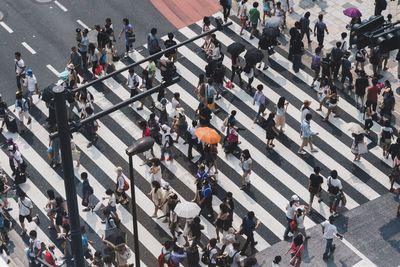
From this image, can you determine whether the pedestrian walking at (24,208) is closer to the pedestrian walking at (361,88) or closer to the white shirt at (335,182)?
the white shirt at (335,182)

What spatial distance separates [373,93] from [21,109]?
500 inches

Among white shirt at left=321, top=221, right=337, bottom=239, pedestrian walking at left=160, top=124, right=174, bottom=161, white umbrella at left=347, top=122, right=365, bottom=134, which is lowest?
white shirt at left=321, top=221, right=337, bottom=239

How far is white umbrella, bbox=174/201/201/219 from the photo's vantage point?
2695cm

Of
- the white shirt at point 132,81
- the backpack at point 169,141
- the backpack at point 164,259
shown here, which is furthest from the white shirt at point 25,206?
the white shirt at point 132,81

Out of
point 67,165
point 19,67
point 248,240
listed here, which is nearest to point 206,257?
point 248,240

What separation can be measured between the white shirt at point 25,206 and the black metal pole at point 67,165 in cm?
894

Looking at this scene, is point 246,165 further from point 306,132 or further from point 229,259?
point 229,259

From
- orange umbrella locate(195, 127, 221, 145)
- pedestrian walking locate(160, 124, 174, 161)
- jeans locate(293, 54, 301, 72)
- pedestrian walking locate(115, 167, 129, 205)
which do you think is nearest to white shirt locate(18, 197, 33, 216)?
pedestrian walking locate(115, 167, 129, 205)

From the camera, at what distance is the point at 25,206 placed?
28016mm

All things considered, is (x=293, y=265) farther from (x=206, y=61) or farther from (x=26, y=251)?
(x=206, y=61)

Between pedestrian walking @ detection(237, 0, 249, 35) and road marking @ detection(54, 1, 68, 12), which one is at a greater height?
pedestrian walking @ detection(237, 0, 249, 35)

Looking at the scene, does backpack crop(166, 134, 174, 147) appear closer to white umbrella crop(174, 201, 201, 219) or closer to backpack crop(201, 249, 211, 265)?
white umbrella crop(174, 201, 201, 219)

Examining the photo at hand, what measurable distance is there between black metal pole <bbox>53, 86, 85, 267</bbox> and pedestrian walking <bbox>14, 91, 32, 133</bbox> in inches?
536

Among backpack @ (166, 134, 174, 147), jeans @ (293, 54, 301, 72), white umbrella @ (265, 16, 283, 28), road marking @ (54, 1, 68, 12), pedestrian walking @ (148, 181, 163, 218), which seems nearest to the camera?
pedestrian walking @ (148, 181, 163, 218)
